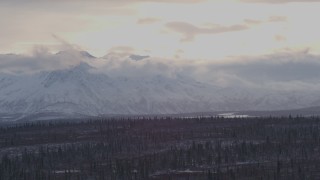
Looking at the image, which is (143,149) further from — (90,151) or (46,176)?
(46,176)

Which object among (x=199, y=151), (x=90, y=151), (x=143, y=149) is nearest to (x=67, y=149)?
(x=90, y=151)

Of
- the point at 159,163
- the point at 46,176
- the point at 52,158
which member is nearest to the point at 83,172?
the point at 46,176

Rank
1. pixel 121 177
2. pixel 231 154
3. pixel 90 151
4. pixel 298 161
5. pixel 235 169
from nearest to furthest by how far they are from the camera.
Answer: pixel 121 177, pixel 235 169, pixel 298 161, pixel 231 154, pixel 90 151

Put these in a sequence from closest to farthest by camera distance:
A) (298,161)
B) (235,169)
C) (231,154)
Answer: (235,169) < (298,161) < (231,154)

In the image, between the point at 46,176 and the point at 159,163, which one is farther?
the point at 159,163

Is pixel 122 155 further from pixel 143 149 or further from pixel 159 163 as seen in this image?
pixel 159 163

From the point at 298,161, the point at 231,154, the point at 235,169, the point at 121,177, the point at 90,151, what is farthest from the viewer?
the point at 90,151

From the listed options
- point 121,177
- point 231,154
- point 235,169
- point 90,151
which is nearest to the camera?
point 121,177

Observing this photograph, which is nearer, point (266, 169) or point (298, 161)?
point (266, 169)
